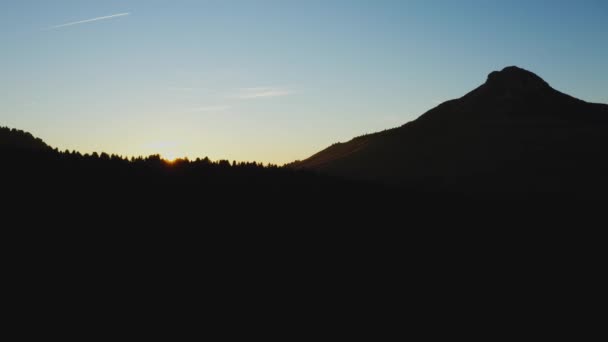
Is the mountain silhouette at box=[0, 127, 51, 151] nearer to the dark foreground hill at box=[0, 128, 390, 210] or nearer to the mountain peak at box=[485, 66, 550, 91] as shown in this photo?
the dark foreground hill at box=[0, 128, 390, 210]

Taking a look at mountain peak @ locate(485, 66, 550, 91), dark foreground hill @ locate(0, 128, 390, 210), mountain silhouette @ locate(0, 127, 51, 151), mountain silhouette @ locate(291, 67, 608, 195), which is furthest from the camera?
mountain peak @ locate(485, 66, 550, 91)

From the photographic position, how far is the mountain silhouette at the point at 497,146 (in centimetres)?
3678

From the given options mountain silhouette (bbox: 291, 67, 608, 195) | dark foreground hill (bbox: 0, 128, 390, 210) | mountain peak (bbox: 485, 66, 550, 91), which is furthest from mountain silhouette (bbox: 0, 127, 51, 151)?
mountain peak (bbox: 485, 66, 550, 91)

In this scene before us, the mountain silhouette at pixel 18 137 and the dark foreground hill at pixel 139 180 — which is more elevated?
the mountain silhouette at pixel 18 137

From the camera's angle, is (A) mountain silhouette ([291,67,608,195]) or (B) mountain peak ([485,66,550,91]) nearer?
(A) mountain silhouette ([291,67,608,195])

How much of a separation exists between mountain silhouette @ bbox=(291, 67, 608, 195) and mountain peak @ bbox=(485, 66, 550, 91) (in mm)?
117

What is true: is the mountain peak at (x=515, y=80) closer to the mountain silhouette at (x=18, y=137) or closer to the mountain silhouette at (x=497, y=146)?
the mountain silhouette at (x=497, y=146)

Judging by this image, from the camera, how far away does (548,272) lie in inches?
574

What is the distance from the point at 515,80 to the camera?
210 ft

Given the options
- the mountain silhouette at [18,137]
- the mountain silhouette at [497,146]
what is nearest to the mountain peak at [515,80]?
the mountain silhouette at [497,146]

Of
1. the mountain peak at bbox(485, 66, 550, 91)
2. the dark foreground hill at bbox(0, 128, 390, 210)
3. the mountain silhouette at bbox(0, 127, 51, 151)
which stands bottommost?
the dark foreground hill at bbox(0, 128, 390, 210)

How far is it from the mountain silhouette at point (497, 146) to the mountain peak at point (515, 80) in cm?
12

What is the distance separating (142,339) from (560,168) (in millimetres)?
36963

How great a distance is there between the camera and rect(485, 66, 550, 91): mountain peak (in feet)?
206
